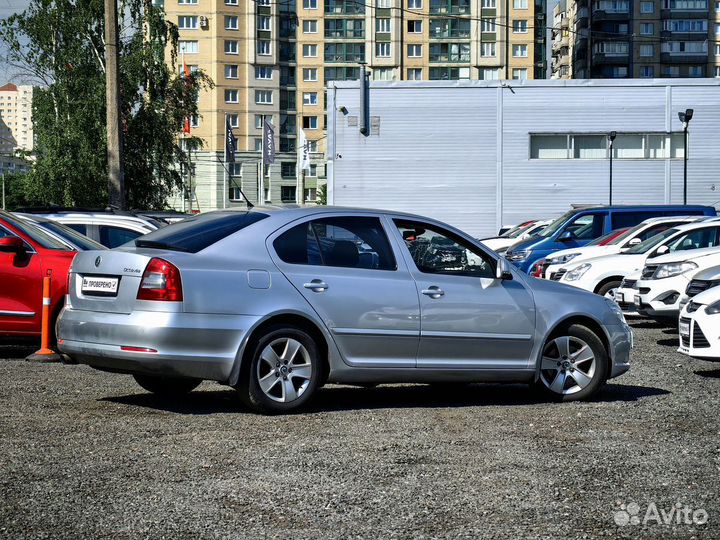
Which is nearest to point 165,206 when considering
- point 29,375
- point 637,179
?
point 637,179

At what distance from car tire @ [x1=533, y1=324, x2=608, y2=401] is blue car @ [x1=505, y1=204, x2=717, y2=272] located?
14.4m

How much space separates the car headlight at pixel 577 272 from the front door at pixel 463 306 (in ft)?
33.5

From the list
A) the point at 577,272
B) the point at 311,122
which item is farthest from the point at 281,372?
the point at 311,122

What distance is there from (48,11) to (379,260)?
4183 cm

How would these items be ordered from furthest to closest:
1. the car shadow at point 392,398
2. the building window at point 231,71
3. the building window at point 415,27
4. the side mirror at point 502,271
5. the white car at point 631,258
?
the building window at point 415,27 → the building window at point 231,71 → the white car at point 631,258 → the side mirror at point 502,271 → the car shadow at point 392,398

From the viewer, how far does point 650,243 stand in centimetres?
2002

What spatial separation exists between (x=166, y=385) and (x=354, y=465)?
3.42m

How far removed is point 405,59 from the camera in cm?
11056

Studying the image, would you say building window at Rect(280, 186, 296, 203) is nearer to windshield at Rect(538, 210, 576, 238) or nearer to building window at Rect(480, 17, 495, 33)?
building window at Rect(480, 17, 495, 33)

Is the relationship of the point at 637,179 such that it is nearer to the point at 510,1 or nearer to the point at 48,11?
the point at 48,11

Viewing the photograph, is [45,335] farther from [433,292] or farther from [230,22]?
[230,22]

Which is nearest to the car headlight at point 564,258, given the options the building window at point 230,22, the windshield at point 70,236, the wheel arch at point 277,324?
the windshield at point 70,236

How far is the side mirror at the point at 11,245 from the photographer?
13008 millimetres

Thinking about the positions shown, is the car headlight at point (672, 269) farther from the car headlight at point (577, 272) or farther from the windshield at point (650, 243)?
the car headlight at point (577, 272)
